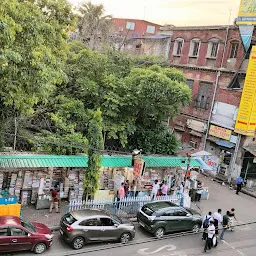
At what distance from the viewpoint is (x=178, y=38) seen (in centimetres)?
3509

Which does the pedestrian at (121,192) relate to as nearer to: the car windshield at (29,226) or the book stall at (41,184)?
the book stall at (41,184)

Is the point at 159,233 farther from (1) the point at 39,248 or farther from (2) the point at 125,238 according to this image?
(1) the point at 39,248

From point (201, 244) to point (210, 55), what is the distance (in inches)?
780

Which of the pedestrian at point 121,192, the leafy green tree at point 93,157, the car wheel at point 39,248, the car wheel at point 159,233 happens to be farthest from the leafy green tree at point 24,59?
the car wheel at point 159,233

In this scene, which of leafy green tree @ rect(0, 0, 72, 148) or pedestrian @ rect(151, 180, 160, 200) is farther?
pedestrian @ rect(151, 180, 160, 200)

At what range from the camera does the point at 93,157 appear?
691 inches

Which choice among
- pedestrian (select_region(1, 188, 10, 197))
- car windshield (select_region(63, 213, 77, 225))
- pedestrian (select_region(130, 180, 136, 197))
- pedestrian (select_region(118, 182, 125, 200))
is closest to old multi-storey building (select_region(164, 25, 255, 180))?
pedestrian (select_region(130, 180, 136, 197))

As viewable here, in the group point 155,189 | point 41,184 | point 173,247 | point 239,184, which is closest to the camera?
point 173,247

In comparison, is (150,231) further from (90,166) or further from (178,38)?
(178,38)

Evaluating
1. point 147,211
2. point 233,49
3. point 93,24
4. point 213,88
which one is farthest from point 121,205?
point 93,24

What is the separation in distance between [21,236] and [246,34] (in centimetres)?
2305

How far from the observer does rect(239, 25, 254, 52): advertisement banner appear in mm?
27197

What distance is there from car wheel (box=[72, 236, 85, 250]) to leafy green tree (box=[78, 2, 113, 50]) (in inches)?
1134

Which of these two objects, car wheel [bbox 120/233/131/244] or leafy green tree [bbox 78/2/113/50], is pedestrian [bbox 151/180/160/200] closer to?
car wheel [bbox 120/233/131/244]
